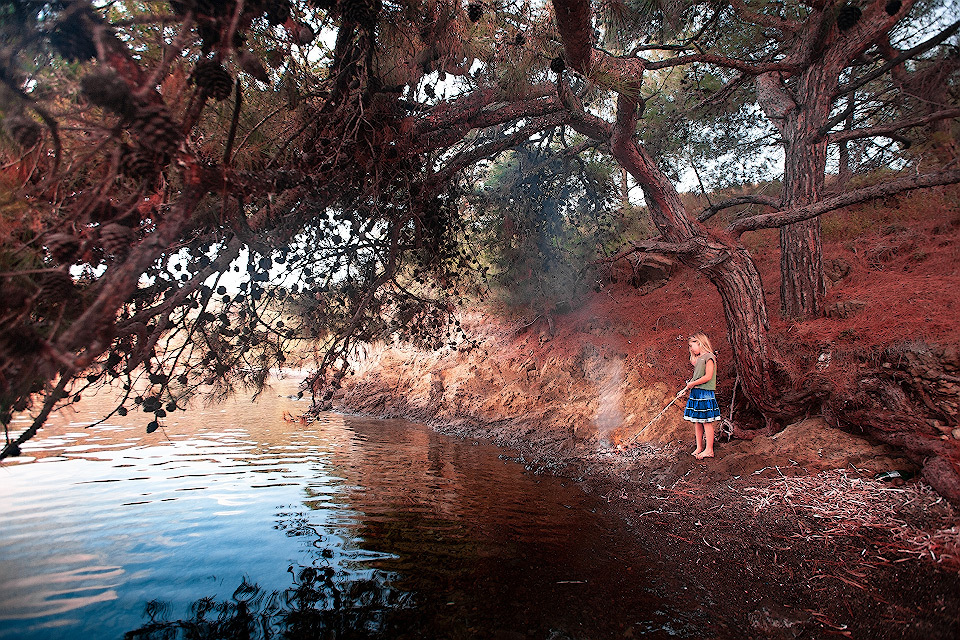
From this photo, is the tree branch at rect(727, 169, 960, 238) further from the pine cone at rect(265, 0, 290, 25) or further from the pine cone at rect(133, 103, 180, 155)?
the pine cone at rect(133, 103, 180, 155)

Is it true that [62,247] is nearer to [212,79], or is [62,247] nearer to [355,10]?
[212,79]

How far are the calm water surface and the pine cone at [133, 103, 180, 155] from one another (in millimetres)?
3034

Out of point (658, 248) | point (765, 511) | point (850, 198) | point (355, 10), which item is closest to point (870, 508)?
point (765, 511)

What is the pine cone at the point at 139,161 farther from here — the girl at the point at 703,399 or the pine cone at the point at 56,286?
the girl at the point at 703,399

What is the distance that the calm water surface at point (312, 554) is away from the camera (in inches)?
134

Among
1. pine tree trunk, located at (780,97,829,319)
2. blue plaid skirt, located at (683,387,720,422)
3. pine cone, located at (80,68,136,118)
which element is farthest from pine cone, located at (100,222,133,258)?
pine tree trunk, located at (780,97,829,319)

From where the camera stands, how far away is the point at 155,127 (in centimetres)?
219

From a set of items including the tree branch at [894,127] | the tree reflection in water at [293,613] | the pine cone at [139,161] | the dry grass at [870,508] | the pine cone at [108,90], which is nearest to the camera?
the pine cone at [108,90]

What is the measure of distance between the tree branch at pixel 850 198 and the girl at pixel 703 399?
5.37ft

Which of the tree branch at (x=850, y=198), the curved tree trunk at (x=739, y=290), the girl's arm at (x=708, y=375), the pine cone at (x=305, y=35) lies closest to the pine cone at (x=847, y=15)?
the tree branch at (x=850, y=198)

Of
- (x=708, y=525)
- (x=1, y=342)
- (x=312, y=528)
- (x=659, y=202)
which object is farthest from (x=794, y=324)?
(x=1, y=342)

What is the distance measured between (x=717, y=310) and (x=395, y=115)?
779cm

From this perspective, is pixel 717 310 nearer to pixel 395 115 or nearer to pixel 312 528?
pixel 395 115

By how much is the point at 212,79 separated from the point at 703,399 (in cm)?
635
